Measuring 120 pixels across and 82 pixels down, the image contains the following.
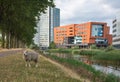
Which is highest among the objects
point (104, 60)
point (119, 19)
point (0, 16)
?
point (119, 19)

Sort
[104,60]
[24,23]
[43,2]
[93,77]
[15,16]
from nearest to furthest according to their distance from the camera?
[93,77] → [43,2] → [15,16] → [24,23] → [104,60]

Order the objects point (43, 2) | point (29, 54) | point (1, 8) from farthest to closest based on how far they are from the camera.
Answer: point (1, 8)
point (43, 2)
point (29, 54)

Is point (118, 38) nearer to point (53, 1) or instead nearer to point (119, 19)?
point (119, 19)

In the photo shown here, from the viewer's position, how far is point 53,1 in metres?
33.2

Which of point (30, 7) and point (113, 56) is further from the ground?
point (30, 7)

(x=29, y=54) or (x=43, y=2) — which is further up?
(x=43, y=2)

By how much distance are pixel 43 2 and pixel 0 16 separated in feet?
23.1

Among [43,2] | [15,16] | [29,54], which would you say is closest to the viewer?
[29,54]

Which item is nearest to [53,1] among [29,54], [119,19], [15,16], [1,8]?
[1,8]

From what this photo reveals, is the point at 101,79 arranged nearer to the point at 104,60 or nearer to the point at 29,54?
the point at 29,54

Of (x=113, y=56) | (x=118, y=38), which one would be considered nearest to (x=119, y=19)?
(x=118, y=38)

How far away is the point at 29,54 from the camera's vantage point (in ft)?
67.0

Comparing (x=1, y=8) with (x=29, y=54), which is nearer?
(x=29, y=54)

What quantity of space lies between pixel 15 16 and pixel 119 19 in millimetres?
125882
